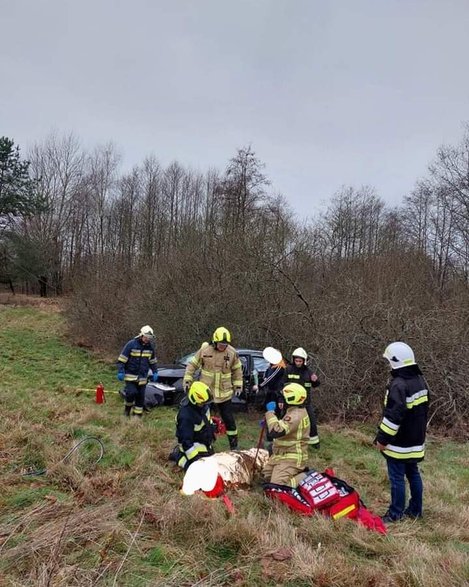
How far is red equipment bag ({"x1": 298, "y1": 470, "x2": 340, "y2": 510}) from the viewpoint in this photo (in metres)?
4.35

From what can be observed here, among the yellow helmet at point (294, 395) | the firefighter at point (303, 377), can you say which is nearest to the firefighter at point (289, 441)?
the yellow helmet at point (294, 395)

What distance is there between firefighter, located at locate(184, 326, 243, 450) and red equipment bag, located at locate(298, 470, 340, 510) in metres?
2.11

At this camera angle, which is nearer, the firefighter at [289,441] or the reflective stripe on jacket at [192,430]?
the firefighter at [289,441]

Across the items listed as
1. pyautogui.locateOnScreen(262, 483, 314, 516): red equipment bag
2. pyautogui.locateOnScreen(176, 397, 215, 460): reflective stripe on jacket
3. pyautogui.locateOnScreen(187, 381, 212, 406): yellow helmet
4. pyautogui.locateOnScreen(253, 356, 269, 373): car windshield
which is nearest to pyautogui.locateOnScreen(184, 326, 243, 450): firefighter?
pyautogui.locateOnScreen(176, 397, 215, 460): reflective stripe on jacket

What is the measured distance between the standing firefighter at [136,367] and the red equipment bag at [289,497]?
3.98m

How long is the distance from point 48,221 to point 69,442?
3759 centimetres

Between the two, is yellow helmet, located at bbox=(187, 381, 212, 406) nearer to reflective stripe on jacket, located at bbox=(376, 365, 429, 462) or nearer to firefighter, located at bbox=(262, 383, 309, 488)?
firefighter, located at bbox=(262, 383, 309, 488)

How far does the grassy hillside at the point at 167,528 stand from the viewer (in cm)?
318

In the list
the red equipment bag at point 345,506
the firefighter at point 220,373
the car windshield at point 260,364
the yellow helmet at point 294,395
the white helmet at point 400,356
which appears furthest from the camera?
the car windshield at point 260,364

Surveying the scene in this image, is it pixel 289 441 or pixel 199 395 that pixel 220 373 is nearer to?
pixel 199 395

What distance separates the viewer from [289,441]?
5.01 meters

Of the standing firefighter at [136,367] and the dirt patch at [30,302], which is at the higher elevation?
the dirt patch at [30,302]

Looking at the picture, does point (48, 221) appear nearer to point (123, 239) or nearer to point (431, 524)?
point (123, 239)

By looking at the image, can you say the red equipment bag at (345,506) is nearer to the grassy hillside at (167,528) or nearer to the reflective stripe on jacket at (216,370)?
Result: the grassy hillside at (167,528)
